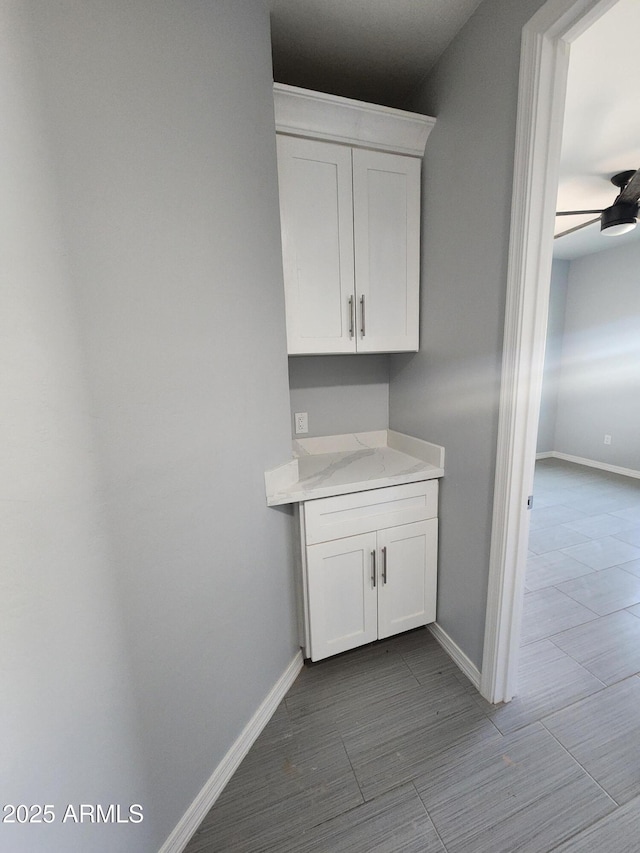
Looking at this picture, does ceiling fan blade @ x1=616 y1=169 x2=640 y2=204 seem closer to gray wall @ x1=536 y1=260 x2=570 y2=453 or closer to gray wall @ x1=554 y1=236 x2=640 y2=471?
gray wall @ x1=554 y1=236 x2=640 y2=471

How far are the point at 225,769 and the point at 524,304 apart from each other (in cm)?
188

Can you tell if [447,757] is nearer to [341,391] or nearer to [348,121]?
[341,391]

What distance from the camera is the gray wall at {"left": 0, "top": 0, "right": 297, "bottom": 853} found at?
0.62m

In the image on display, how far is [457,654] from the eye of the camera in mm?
1573

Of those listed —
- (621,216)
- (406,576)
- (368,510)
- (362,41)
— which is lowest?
(406,576)

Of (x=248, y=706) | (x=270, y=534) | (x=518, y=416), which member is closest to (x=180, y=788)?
(x=248, y=706)

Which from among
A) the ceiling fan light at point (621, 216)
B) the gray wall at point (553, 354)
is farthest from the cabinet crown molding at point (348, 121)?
the gray wall at point (553, 354)

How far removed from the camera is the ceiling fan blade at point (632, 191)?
6.43 ft

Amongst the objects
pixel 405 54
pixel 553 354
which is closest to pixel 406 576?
pixel 405 54

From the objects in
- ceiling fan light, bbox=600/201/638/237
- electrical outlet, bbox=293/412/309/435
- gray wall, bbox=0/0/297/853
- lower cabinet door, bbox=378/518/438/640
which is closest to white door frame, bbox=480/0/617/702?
lower cabinet door, bbox=378/518/438/640

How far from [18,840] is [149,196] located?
1348 millimetres

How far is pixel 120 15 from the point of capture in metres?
0.75

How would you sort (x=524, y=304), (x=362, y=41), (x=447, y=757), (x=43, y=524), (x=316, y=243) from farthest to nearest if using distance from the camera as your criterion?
(x=316, y=243) < (x=362, y=41) < (x=447, y=757) < (x=524, y=304) < (x=43, y=524)

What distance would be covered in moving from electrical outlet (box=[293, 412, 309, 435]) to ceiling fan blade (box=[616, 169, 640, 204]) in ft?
7.88
